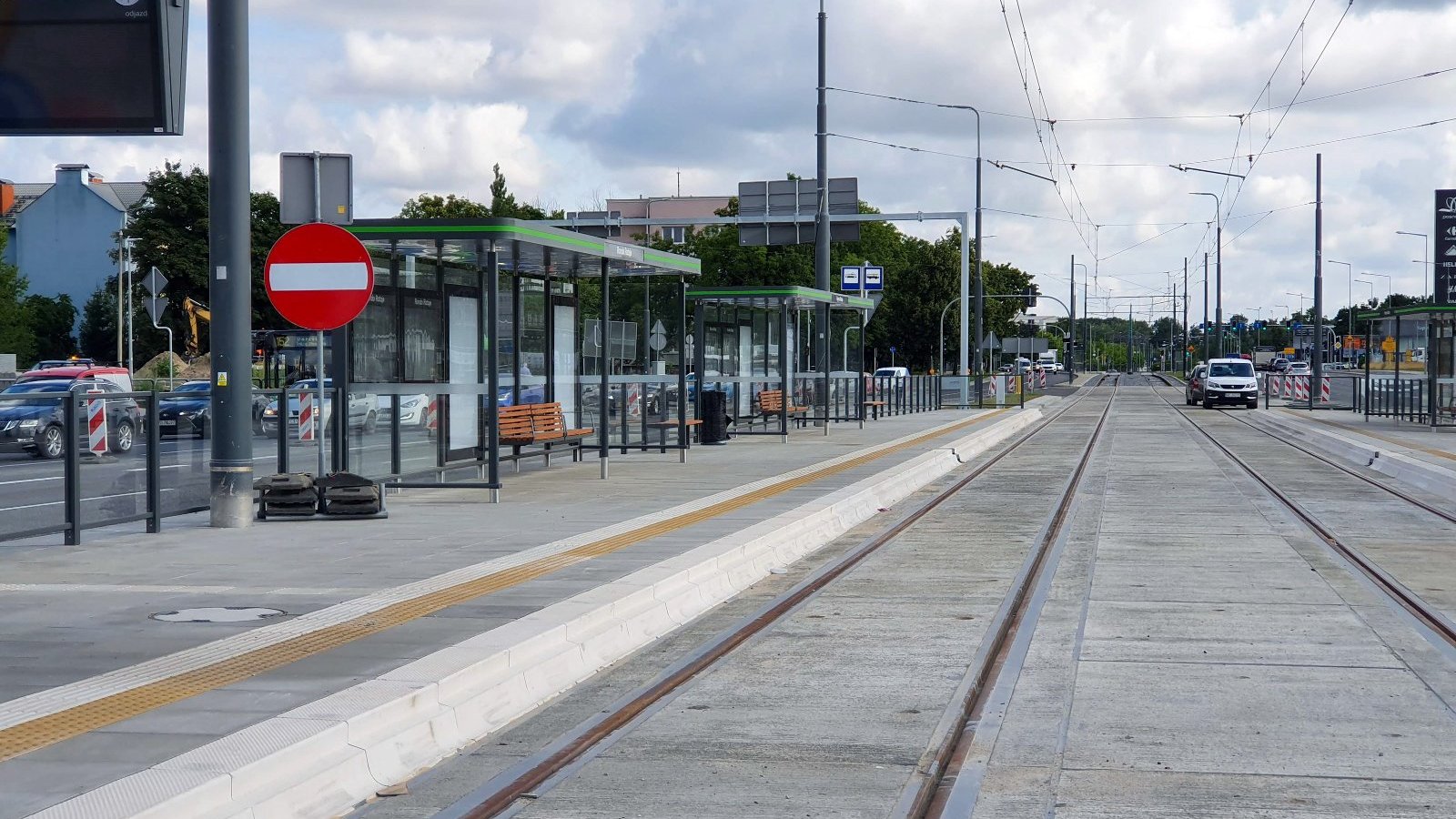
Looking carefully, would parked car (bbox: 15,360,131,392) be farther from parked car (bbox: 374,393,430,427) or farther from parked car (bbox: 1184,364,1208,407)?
parked car (bbox: 1184,364,1208,407)

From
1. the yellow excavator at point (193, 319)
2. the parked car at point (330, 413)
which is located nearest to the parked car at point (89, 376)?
the parked car at point (330, 413)

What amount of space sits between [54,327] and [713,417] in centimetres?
6970

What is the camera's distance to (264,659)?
277 inches

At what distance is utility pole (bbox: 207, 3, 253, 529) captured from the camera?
40.6 ft

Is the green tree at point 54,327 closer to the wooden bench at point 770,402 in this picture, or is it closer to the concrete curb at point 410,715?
the wooden bench at point 770,402

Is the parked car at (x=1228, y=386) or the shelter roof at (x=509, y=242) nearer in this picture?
the shelter roof at (x=509, y=242)

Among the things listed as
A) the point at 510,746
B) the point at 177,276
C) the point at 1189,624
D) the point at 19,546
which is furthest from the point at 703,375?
the point at 177,276

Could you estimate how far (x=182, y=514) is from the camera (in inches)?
523

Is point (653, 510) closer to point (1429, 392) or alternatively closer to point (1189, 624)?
point (1189, 624)

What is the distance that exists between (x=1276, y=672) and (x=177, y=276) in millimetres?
73143

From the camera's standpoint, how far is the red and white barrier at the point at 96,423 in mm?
11664

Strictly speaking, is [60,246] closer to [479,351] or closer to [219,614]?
[479,351]

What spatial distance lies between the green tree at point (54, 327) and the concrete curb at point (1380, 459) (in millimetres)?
69052

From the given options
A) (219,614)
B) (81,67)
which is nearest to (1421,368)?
(81,67)
